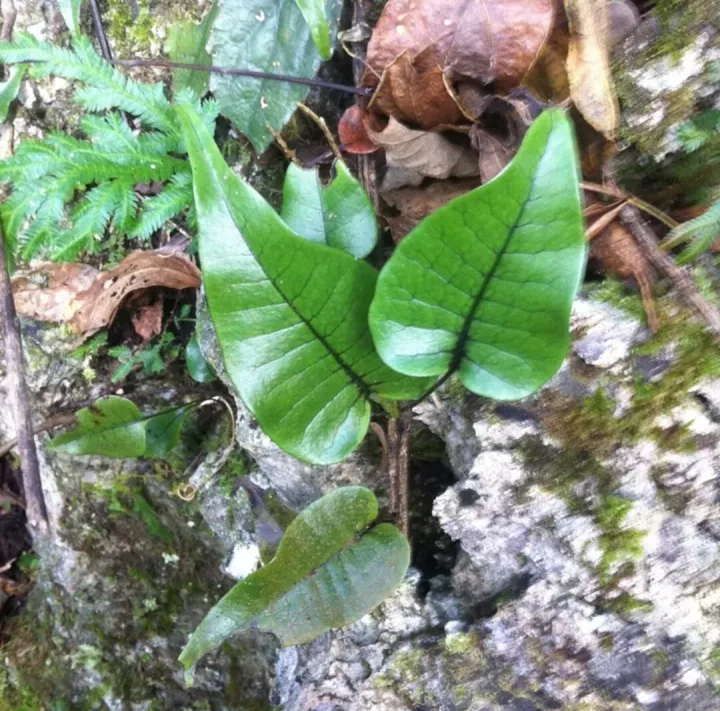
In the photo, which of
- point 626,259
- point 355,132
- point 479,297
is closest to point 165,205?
point 355,132

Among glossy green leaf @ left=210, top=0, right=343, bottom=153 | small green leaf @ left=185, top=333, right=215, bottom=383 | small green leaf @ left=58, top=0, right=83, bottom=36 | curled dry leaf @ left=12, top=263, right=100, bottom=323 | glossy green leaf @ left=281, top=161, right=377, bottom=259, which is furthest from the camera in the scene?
curled dry leaf @ left=12, top=263, right=100, bottom=323

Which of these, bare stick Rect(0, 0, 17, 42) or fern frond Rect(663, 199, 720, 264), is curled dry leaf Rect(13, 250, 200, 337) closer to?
bare stick Rect(0, 0, 17, 42)

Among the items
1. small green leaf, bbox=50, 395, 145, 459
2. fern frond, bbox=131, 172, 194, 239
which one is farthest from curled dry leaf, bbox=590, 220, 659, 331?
small green leaf, bbox=50, 395, 145, 459

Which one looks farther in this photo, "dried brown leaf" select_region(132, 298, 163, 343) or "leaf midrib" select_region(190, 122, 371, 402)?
"dried brown leaf" select_region(132, 298, 163, 343)

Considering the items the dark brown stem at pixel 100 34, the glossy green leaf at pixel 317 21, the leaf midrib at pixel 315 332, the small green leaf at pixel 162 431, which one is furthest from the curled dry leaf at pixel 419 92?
the small green leaf at pixel 162 431

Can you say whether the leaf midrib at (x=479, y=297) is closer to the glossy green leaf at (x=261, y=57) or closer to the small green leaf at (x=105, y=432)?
the glossy green leaf at (x=261, y=57)

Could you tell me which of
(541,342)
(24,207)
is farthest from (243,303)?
(24,207)

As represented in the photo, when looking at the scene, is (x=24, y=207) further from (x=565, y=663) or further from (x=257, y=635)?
(x=565, y=663)
